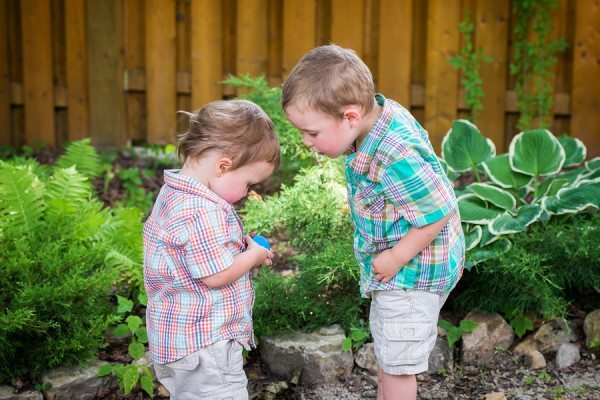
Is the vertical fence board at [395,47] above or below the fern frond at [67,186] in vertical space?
above

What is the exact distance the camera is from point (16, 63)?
21.5 feet

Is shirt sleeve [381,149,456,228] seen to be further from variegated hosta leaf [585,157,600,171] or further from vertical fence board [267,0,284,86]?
vertical fence board [267,0,284,86]

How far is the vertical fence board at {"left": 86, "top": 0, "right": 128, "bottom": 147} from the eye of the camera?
6324 millimetres

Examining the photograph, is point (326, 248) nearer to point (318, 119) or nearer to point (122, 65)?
point (318, 119)

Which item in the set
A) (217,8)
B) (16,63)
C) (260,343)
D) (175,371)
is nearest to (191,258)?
(175,371)

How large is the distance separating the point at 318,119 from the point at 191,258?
2.00ft

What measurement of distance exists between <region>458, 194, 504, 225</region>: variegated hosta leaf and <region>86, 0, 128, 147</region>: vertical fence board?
132 inches

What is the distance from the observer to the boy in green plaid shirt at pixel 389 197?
2533 millimetres

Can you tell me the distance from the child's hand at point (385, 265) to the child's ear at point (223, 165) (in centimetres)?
60

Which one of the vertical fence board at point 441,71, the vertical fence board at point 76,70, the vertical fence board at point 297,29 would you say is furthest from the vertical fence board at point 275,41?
the vertical fence board at point 76,70

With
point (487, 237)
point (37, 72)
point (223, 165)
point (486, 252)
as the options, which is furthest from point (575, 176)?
point (37, 72)

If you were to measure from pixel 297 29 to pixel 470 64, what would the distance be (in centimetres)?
139

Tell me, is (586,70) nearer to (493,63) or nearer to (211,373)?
(493,63)

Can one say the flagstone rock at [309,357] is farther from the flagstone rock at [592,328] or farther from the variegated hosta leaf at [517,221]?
the flagstone rock at [592,328]
